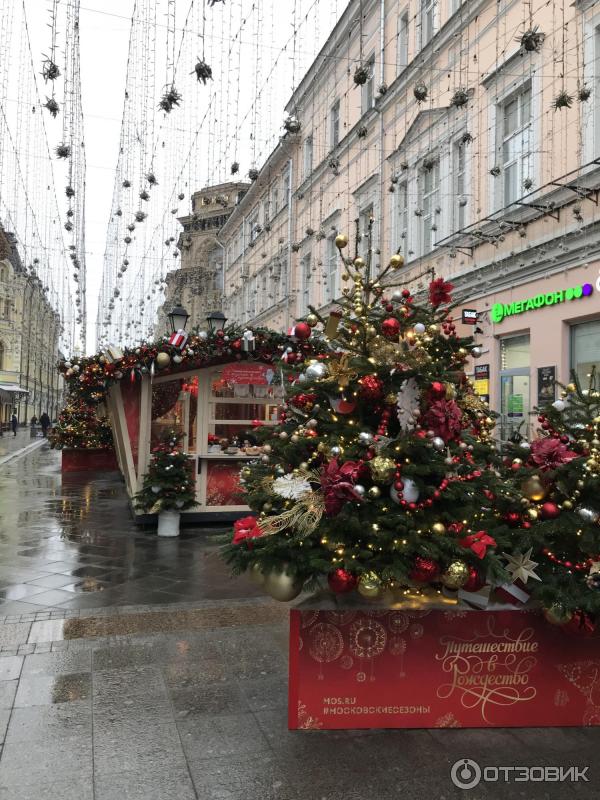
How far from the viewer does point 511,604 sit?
10.7 ft

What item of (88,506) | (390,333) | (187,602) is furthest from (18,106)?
(390,333)

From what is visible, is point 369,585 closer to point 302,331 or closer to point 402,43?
point 302,331

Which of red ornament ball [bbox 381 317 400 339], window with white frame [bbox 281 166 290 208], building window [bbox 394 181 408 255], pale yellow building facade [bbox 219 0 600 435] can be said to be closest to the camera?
red ornament ball [bbox 381 317 400 339]

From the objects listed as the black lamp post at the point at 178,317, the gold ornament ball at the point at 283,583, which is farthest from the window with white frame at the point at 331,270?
the gold ornament ball at the point at 283,583

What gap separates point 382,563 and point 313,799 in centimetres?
106

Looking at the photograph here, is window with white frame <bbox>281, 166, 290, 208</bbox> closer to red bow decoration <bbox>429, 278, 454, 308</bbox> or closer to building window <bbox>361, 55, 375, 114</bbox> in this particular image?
building window <bbox>361, 55, 375, 114</bbox>

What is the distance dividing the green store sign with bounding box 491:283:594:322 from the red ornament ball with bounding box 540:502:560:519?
29.0 ft

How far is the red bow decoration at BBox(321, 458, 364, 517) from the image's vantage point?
124 inches

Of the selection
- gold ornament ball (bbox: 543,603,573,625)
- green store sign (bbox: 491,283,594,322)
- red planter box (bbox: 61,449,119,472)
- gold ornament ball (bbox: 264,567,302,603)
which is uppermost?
green store sign (bbox: 491,283,594,322)

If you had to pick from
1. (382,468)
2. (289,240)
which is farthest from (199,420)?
(289,240)

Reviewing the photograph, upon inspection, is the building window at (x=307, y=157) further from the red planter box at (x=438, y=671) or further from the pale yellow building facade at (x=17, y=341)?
the red planter box at (x=438, y=671)

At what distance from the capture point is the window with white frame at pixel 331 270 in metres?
21.6

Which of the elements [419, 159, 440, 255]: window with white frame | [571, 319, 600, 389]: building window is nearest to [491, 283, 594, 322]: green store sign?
[571, 319, 600, 389]: building window

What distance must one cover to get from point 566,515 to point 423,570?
0.85m
